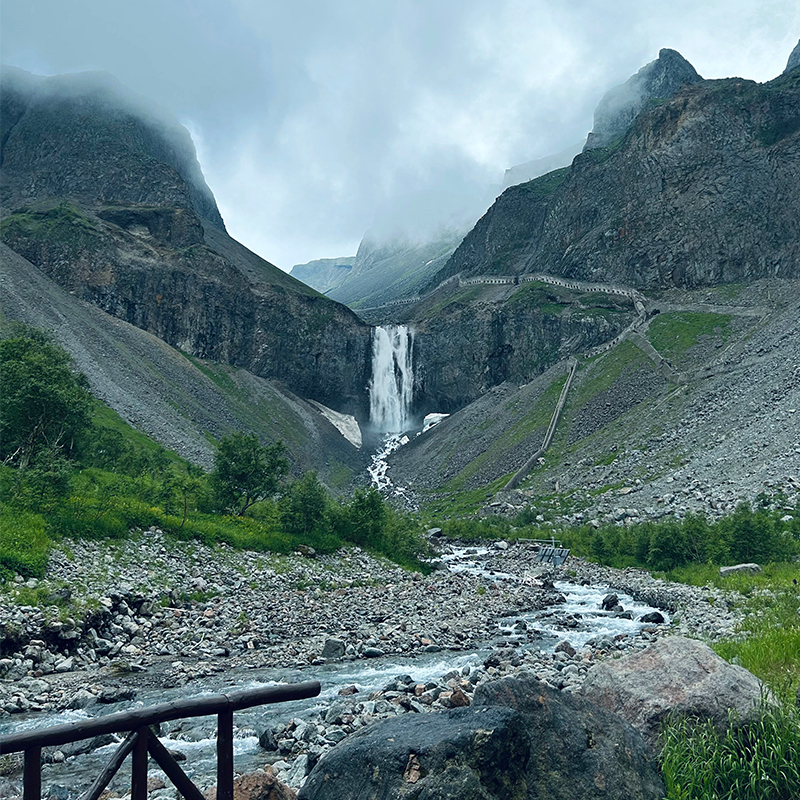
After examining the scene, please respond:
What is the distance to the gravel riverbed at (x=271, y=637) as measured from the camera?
43.5ft

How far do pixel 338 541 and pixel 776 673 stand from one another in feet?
98.1

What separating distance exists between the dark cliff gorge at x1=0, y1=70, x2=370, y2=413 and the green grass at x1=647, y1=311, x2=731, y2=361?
64.8 m

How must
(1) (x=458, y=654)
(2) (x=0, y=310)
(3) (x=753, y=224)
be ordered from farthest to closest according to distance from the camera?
1. (3) (x=753, y=224)
2. (2) (x=0, y=310)
3. (1) (x=458, y=654)

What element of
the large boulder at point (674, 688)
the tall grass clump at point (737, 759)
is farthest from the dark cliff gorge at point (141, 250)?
the tall grass clump at point (737, 759)

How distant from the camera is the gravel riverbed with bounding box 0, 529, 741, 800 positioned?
1327cm

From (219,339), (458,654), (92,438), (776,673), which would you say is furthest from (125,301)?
(776,673)

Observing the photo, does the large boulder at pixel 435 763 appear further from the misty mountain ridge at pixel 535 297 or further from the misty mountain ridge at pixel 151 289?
the misty mountain ridge at pixel 151 289

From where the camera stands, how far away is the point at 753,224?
347 feet

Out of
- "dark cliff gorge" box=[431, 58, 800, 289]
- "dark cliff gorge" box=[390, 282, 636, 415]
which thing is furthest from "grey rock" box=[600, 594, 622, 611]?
"dark cliff gorge" box=[431, 58, 800, 289]

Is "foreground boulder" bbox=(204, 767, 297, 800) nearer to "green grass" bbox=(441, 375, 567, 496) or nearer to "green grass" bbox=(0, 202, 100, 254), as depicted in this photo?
"green grass" bbox=(441, 375, 567, 496)

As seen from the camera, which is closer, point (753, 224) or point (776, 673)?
point (776, 673)

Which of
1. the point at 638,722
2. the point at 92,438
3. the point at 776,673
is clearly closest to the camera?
the point at 638,722

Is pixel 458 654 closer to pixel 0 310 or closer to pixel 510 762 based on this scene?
pixel 510 762

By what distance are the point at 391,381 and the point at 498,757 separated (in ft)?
426
